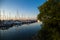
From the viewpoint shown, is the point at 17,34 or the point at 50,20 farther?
the point at 17,34

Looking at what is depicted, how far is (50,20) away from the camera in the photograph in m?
4.46

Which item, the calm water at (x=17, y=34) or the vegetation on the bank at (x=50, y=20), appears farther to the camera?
the calm water at (x=17, y=34)

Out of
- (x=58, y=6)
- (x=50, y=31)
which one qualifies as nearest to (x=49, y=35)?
(x=50, y=31)

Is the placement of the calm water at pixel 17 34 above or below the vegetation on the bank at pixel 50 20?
below

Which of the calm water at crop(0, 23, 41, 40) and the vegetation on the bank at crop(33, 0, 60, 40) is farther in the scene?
the calm water at crop(0, 23, 41, 40)

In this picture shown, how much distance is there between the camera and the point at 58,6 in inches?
169

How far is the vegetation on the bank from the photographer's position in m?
4.24

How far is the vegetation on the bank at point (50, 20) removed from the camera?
4.24 m

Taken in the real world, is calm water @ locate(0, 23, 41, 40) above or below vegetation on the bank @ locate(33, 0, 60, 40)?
below

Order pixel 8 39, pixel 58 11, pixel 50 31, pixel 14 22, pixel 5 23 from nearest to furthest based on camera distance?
pixel 58 11, pixel 50 31, pixel 8 39, pixel 5 23, pixel 14 22

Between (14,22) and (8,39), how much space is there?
1903 centimetres

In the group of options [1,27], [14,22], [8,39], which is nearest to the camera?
[8,39]

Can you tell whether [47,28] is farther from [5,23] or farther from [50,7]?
[5,23]

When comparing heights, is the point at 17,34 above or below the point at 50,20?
below
